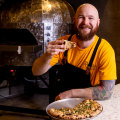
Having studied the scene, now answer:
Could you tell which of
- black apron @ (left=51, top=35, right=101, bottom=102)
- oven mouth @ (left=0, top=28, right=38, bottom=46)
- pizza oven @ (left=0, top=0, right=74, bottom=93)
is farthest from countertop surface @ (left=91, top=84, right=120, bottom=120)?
oven mouth @ (left=0, top=28, right=38, bottom=46)

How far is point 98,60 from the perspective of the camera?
167cm

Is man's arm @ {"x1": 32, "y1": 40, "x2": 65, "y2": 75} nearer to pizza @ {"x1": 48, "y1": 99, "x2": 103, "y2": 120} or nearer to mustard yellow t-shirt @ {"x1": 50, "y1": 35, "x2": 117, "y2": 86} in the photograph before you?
mustard yellow t-shirt @ {"x1": 50, "y1": 35, "x2": 117, "y2": 86}

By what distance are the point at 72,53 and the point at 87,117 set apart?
913 millimetres

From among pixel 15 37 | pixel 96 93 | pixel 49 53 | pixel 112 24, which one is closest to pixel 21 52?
pixel 15 37

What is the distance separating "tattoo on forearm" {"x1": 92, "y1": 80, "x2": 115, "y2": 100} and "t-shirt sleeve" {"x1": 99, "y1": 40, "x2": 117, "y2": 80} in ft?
0.13

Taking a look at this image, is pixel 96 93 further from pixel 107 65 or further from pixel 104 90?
pixel 107 65

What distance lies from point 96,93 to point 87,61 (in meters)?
0.35

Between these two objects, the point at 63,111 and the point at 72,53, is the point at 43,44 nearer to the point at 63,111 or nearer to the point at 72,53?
the point at 72,53

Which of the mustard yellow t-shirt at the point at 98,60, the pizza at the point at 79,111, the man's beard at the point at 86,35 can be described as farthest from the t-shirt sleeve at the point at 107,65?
the pizza at the point at 79,111

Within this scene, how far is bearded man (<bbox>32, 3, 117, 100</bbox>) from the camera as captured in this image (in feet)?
4.87

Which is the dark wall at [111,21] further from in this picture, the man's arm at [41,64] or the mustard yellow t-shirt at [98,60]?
the man's arm at [41,64]

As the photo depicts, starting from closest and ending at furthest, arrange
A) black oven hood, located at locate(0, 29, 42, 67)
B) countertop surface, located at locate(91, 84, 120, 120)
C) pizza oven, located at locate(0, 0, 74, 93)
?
countertop surface, located at locate(91, 84, 120, 120)
black oven hood, located at locate(0, 29, 42, 67)
pizza oven, located at locate(0, 0, 74, 93)

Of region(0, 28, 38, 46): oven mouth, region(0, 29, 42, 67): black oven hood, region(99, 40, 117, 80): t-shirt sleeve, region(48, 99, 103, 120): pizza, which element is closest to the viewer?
region(48, 99, 103, 120): pizza

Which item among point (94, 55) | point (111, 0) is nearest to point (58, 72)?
point (111, 0)
